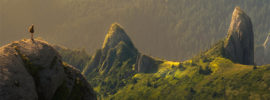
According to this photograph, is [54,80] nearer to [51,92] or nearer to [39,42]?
[51,92]

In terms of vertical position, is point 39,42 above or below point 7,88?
above

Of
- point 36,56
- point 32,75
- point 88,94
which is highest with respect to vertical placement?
point 36,56

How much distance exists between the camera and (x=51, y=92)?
46188 millimetres

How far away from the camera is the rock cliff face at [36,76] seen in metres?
38.0

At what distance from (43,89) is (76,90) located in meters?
8.26

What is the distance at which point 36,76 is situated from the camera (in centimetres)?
4416

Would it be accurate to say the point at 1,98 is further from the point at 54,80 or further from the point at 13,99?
the point at 54,80

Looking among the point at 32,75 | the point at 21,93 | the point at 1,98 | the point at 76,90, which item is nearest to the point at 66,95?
the point at 76,90

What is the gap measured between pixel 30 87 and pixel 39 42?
10166 millimetres

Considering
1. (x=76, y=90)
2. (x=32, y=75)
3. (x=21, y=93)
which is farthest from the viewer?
(x=76, y=90)

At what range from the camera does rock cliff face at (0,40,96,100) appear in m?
38.0

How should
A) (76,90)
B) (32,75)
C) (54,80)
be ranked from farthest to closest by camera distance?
(76,90) < (54,80) < (32,75)

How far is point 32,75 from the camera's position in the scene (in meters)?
43.7

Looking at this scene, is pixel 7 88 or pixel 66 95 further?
pixel 66 95
